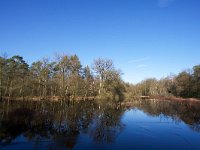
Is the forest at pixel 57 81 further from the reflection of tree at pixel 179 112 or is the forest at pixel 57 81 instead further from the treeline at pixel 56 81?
the reflection of tree at pixel 179 112

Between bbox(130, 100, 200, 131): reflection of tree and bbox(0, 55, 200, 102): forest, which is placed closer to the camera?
bbox(130, 100, 200, 131): reflection of tree

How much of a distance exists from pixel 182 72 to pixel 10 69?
7103 cm

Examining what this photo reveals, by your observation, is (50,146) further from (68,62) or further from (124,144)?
(68,62)

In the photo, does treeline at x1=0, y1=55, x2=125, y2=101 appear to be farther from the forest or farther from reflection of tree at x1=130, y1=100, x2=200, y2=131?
reflection of tree at x1=130, y1=100, x2=200, y2=131

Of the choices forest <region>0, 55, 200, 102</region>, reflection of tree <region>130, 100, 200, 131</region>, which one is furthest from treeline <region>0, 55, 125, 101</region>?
reflection of tree <region>130, 100, 200, 131</region>

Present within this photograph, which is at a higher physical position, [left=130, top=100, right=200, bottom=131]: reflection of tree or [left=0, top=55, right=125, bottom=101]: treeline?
[left=0, top=55, right=125, bottom=101]: treeline

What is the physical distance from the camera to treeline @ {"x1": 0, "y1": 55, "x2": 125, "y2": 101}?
5928 centimetres

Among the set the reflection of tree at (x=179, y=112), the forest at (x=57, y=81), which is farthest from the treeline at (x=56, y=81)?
the reflection of tree at (x=179, y=112)

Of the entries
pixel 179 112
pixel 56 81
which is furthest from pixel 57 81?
pixel 179 112

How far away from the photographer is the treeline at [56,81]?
5928 centimetres

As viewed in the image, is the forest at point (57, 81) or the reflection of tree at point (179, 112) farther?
the forest at point (57, 81)

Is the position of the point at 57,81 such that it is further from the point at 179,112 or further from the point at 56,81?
the point at 179,112

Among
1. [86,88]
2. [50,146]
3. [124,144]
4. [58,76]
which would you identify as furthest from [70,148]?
[86,88]

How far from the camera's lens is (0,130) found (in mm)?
17922
